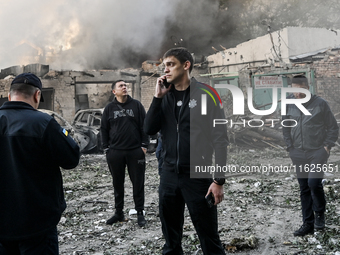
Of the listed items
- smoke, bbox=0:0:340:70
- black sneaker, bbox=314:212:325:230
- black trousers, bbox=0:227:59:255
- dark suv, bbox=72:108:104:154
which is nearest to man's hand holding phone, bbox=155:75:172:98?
black trousers, bbox=0:227:59:255

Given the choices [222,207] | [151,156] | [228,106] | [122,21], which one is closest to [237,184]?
[222,207]

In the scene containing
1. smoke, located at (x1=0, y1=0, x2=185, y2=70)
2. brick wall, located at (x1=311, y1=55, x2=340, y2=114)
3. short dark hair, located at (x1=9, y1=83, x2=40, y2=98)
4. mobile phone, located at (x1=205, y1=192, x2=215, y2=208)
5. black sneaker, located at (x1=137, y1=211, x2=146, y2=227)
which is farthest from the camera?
smoke, located at (x1=0, y1=0, x2=185, y2=70)

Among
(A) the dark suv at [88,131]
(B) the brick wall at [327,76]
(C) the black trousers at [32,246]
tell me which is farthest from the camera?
(B) the brick wall at [327,76]

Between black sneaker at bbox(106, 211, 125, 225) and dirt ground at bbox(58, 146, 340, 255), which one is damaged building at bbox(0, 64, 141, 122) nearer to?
dirt ground at bbox(58, 146, 340, 255)

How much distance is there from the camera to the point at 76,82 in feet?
52.0

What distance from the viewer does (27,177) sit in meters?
1.97

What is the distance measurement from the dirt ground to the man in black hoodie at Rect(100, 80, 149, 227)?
364mm

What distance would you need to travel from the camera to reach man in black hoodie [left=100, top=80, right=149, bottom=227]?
431 centimetres

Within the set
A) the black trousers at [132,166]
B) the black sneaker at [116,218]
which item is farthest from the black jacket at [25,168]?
the black sneaker at [116,218]

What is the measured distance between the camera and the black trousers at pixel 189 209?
94.3 inches

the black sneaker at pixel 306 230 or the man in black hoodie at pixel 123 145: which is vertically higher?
the man in black hoodie at pixel 123 145

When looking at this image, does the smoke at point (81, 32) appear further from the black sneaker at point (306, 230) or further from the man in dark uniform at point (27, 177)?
the man in dark uniform at point (27, 177)

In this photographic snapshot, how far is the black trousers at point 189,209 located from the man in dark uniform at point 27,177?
848mm

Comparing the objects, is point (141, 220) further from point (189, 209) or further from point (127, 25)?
point (127, 25)
